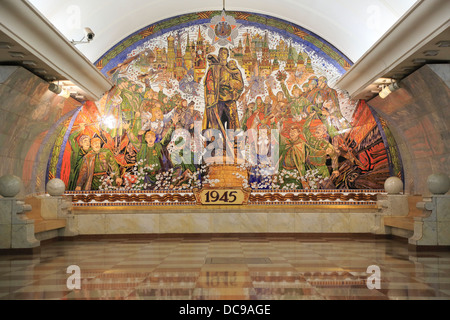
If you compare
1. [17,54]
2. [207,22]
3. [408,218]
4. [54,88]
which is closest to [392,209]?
[408,218]

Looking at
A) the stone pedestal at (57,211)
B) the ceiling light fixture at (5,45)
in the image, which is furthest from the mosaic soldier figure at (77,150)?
the ceiling light fixture at (5,45)

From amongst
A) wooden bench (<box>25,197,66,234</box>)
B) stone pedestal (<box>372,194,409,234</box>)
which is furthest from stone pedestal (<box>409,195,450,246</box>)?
wooden bench (<box>25,197,66,234</box>)

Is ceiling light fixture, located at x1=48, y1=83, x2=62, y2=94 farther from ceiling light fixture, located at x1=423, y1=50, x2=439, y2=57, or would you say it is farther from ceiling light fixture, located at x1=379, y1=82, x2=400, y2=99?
ceiling light fixture, located at x1=423, y1=50, x2=439, y2=57

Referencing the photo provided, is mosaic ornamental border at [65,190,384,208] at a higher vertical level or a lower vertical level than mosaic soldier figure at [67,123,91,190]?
lower

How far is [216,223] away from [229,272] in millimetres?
6419

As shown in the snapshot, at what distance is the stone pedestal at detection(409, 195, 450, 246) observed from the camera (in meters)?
9.32

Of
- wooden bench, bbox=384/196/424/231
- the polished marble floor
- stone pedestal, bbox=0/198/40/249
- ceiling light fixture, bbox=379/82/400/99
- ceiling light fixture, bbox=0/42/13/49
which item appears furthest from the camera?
ceiling light fixture, bbox=379/82/400/99

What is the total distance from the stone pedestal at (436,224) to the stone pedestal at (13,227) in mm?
7597

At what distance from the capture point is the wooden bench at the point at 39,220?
1097 centimetres

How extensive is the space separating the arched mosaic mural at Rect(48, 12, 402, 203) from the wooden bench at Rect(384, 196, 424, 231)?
143 cm

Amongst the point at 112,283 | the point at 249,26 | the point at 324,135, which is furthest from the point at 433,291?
the point at 249,26

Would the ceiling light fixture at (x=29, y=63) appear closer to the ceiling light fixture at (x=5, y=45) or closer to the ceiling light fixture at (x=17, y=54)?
the ceiling light fixture at (x=17, y=54)

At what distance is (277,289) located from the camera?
5.48 meters

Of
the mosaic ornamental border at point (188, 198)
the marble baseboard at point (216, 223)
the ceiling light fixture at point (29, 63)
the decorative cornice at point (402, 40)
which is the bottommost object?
the marble baseboard at point (216, 223)
